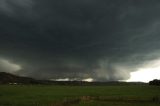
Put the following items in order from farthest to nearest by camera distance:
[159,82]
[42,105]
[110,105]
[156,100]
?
1. [159,82]
2. [156,100]
3. [110,105]
4. [42,105]

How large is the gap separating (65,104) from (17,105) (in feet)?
31.9

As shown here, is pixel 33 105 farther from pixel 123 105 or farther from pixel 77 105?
pixel 123 105

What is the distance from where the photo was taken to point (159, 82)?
590ft

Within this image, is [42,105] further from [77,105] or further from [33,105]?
[77,105]

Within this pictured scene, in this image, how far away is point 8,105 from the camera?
52.2m

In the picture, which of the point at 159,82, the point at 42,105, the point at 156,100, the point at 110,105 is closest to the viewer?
the point at 42,105

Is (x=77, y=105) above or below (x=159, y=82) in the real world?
below

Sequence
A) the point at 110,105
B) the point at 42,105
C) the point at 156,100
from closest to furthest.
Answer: the point at 42,105
the point at 110,105
the point at 156,100

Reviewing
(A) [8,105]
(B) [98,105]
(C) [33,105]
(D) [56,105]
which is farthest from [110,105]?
(A) [8,105]

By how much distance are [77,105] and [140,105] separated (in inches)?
488

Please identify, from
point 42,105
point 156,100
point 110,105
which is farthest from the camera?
point 156,100

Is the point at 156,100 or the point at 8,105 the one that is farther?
the point at 156,100

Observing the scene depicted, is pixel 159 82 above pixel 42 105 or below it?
above

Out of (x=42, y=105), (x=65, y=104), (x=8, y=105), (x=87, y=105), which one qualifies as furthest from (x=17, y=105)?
(x=87, y=105)
